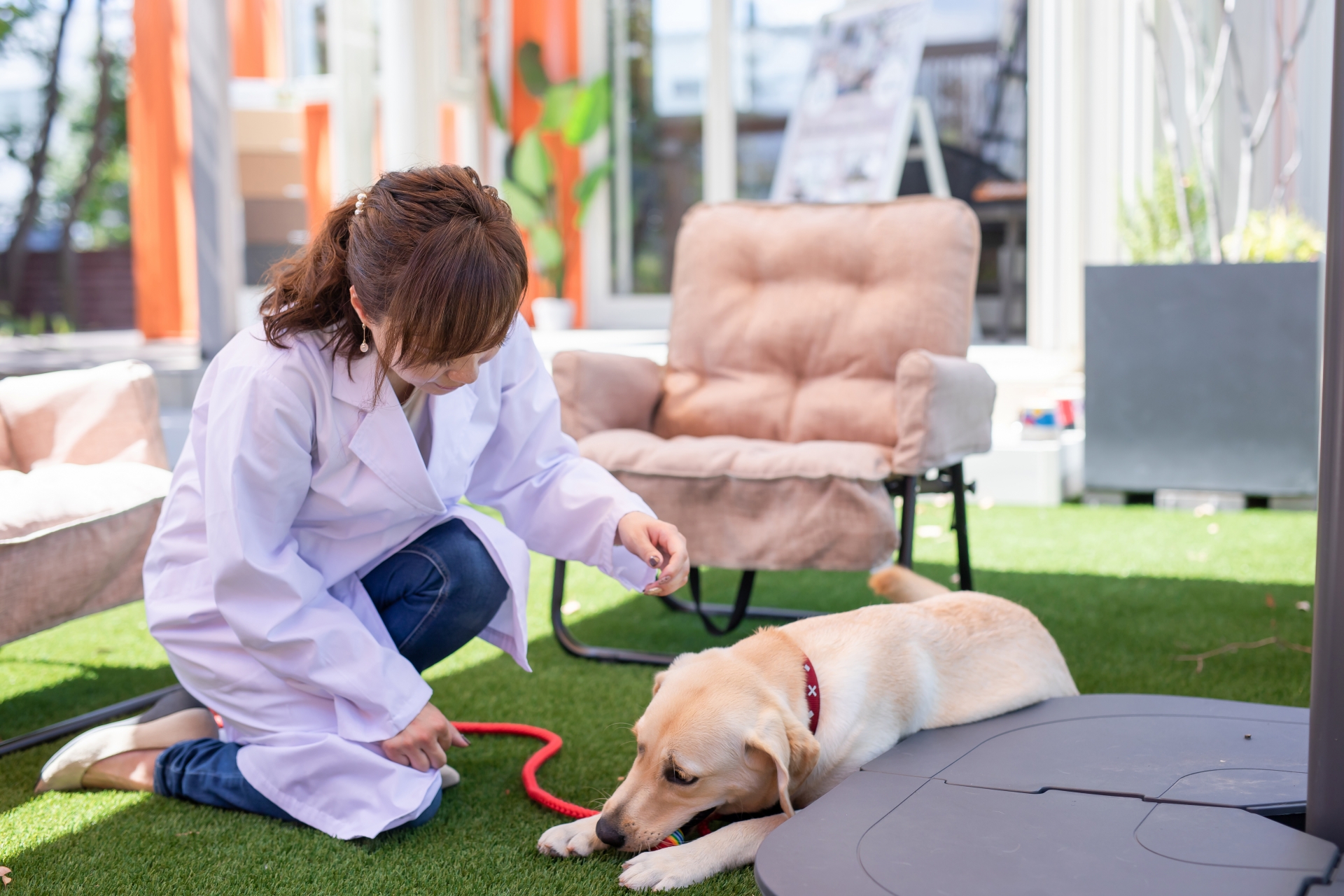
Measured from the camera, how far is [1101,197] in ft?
17.0

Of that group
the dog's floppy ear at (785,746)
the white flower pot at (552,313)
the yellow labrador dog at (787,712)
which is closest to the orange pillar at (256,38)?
the white flower pot at (552,313)

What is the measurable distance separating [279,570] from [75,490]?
0.65 metres

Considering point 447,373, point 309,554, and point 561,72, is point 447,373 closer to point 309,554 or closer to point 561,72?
point 309,554

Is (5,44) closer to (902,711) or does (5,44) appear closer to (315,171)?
(315,171)

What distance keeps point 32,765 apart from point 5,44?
587cm

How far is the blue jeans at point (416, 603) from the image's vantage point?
169 centimetres

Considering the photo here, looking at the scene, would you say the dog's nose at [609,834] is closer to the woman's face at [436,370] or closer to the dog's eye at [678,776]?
the dog's eye at [678,776]

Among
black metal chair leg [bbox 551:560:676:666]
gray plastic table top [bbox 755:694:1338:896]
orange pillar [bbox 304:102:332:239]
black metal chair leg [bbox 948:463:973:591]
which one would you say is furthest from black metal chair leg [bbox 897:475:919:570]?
orange pillar [bbox 304:102:332:239]

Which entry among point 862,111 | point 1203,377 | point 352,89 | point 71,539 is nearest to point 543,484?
point 71,539

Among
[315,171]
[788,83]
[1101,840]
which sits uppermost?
[788,83]

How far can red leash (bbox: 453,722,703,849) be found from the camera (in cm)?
162

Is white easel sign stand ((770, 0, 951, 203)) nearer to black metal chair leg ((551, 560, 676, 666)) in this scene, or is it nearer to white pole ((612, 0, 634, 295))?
white pole ((612, 0, 634, 295))

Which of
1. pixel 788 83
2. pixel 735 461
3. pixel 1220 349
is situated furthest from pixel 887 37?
pixel 735 461

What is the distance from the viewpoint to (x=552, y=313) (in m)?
6.74
